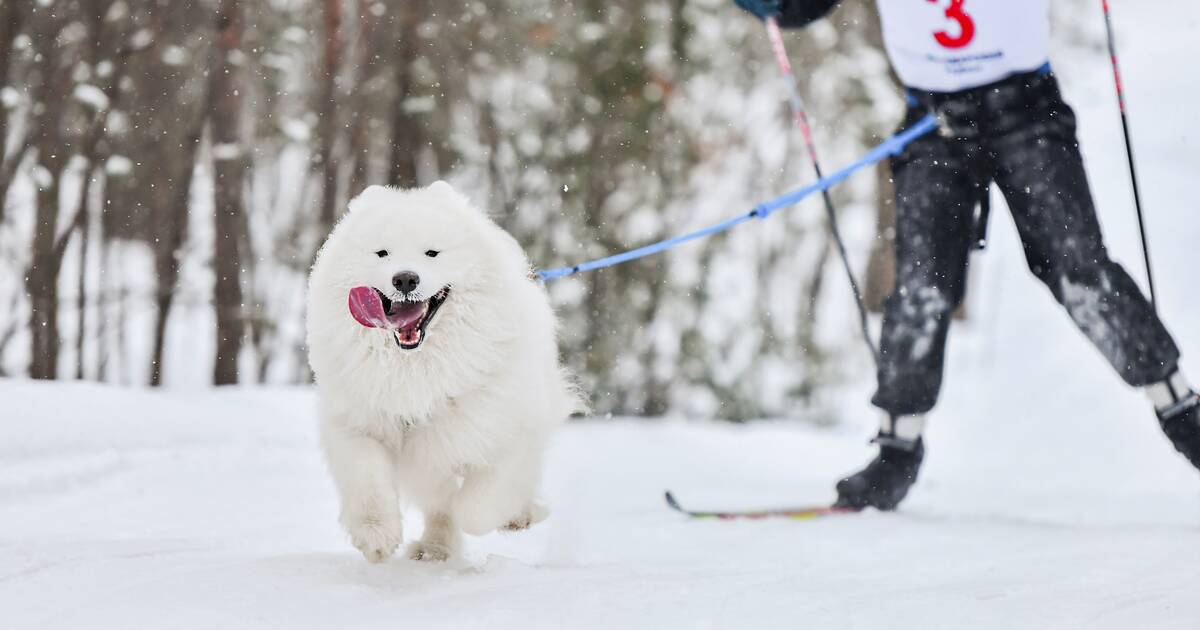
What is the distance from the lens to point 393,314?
2754mm

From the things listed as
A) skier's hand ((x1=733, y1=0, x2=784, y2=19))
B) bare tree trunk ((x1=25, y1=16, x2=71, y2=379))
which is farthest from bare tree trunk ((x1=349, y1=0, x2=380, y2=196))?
skier's hand ((x1=733, y1=0, x2=784, y2=19))

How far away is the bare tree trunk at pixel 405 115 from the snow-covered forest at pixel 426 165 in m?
0.02

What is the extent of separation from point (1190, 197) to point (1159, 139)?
1920 mm

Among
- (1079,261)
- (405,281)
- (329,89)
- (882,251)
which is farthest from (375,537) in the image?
(882,251)

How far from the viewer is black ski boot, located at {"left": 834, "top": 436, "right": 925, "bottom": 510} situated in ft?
13.1

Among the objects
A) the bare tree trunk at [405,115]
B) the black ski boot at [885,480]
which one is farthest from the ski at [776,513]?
the bare tree trunk at [405,115]

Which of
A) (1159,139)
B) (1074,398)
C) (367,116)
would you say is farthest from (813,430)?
(1159,139)

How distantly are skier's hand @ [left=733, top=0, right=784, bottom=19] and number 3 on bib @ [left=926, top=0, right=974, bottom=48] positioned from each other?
0.59 metres

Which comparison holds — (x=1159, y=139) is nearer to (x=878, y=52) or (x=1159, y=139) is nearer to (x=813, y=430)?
(x=878, y=52)

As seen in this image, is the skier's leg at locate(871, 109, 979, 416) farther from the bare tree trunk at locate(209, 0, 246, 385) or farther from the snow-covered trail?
the bare tree trunk at locate(209, 0, 246, 385)

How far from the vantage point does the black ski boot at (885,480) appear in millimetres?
4004

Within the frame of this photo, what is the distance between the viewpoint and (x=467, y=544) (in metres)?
3.77

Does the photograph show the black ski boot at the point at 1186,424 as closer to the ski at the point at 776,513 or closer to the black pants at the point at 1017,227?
the black pants at the point at 1017,227

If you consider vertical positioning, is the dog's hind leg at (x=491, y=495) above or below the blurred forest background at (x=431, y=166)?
below
